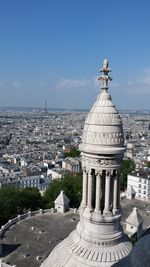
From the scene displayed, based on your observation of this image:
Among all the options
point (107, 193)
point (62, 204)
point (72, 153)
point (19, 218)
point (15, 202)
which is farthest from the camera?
point (72, 153)

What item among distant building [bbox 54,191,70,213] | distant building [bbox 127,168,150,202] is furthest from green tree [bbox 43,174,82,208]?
distant building [bbox 127,168,150,202]

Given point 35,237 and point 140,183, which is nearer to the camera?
point 35,237

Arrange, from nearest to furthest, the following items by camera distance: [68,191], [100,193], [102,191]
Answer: [100,193], [102,191], [68,191]

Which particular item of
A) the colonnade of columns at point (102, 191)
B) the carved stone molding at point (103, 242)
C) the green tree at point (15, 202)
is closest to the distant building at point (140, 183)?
the green tree at point (15, 202)

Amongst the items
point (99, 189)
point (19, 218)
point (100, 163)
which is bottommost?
point (19, 218)

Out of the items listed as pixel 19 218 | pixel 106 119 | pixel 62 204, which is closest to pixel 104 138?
pixel 106 119

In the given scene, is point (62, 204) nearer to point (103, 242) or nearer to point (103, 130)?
point (103, 242)

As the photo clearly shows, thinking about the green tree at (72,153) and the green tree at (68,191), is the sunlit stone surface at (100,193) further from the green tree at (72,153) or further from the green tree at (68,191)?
the green tree at (72,153)

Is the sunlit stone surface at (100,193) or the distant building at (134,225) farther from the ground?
the sunlit stone surface at (100,193)
